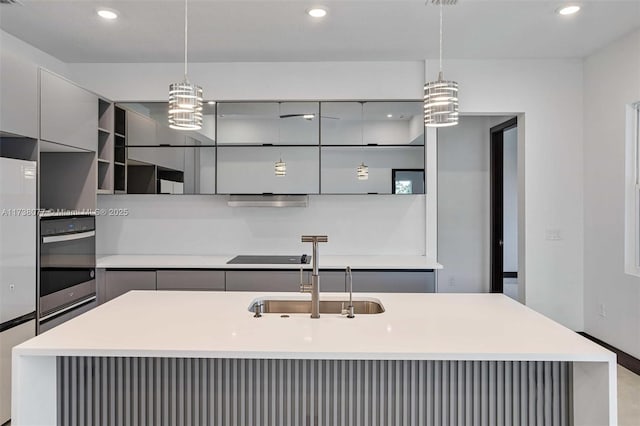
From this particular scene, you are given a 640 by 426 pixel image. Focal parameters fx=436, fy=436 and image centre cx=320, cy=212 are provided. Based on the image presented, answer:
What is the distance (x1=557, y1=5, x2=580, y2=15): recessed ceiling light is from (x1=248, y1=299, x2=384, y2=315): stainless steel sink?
2.50 meters

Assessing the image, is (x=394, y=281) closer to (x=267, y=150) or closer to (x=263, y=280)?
(x=263, y=280)

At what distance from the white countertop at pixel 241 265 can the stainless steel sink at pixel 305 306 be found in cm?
121

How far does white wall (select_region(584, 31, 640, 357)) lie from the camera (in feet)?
11.6

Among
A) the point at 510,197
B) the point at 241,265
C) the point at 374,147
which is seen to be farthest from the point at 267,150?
the point at 510,197

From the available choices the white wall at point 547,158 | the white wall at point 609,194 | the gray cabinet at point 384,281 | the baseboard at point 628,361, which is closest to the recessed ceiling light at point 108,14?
the gray cabinet at point 384,281

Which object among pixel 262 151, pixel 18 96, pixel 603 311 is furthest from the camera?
pixel 262 151

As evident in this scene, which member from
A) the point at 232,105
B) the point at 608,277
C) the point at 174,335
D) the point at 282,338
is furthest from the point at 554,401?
the point at 232,105

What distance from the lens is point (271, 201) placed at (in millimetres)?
4152

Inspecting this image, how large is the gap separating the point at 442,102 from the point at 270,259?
2.46 m

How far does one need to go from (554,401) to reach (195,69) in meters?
4.01

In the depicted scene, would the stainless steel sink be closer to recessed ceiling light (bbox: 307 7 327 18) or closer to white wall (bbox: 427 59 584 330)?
recessed ceiling light (bbox: 307 7 327 18)

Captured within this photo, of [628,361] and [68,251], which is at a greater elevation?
[68,251]

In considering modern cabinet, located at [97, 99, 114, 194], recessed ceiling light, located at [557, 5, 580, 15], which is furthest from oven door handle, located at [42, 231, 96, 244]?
recessed ceiling light, located at [557, 5, 580, 15]

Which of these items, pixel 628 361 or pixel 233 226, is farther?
pixel 233 226
